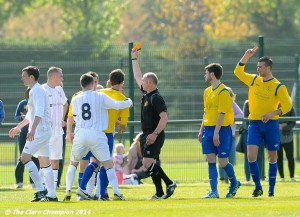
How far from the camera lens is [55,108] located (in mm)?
19891

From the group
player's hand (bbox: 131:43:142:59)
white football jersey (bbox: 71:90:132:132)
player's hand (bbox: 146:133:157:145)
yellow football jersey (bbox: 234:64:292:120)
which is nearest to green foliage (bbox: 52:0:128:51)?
player's hand (bbox: 131:43:142:59)

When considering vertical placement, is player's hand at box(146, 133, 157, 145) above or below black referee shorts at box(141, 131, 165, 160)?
above

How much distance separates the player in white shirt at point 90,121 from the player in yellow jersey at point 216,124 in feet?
5.24

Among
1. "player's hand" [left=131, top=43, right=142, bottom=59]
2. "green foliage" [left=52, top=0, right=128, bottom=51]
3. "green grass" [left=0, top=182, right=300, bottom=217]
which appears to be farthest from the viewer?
"green foliage" [left=52, top=0, right=128, bottom=51]

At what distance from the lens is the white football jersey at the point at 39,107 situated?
17.8 m

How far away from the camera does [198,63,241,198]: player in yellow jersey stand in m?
19.0

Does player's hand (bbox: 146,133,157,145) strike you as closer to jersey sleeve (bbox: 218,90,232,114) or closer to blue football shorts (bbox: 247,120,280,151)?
jersey sleeve (bbox: 218,90,232,114)

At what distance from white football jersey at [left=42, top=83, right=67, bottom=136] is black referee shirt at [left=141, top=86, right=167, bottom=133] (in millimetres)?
1574

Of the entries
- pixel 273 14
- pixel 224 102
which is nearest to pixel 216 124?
pixel 224 102

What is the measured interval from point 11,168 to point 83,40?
23716 mm

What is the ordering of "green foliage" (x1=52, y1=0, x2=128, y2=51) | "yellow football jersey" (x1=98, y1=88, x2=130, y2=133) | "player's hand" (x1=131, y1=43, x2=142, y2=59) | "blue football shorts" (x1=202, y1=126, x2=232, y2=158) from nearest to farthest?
"yellow football jersey" (x1=98, y1=88, x2=130, y2=133) → "blue football shorts" (x1=202, y1=126, x2=232, y2=158) → "player's hand" (x1=131, y1=43, x2=142, y2=59) → "green foliage" (x1=52, y1=0, x2=128, y2=51)

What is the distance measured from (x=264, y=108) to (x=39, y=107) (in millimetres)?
3617

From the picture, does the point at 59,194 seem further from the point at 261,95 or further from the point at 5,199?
the point at 261,95

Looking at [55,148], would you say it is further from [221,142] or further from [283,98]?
[283,98]
